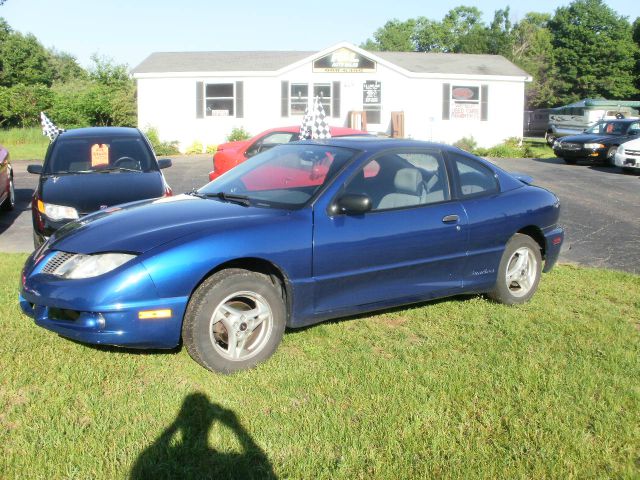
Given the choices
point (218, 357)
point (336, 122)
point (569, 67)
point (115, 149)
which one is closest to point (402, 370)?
point (218, 357)

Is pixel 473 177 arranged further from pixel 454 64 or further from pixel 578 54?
pixel 578 54

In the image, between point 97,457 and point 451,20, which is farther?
point 451,20

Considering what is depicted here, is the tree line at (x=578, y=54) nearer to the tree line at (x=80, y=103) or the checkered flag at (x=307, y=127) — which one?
the tree line at (x=80, y=103)

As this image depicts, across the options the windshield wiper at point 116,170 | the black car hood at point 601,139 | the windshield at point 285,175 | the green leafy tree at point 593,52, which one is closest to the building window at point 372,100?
the black car hood at point 601,139

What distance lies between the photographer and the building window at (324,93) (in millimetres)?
26797

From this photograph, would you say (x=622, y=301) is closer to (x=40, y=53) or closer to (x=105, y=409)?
(x=105, y=409)

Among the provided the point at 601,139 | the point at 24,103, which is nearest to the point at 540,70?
the point at 601,139

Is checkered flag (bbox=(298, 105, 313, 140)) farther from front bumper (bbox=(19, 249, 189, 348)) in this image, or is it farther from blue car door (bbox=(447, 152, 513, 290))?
front bumper (bbox=(19, 249, 189, 348))

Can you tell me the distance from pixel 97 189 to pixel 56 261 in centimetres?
339

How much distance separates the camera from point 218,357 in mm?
4469

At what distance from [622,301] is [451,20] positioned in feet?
272

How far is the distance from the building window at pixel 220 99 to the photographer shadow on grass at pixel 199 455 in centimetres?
2366

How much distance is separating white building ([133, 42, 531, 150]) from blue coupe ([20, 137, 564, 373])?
826 inches

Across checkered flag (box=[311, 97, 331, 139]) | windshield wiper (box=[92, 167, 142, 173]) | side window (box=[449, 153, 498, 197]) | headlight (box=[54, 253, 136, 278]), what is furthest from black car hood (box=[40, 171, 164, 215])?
checkered flag (box=[311, 97, 331, 139])
